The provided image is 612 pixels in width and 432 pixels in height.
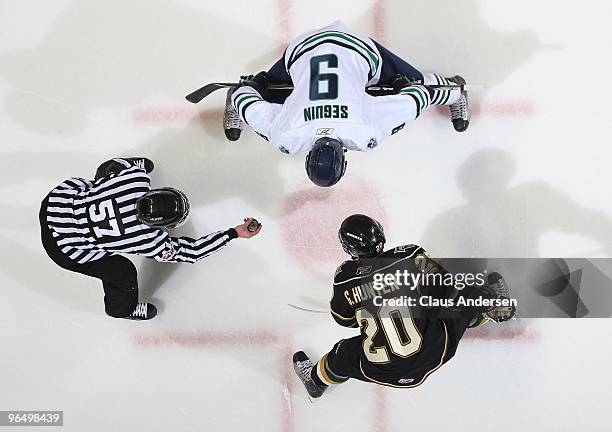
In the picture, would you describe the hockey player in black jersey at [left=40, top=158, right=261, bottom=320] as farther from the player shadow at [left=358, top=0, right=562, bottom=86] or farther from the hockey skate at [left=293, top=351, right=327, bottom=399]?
the player shadow at [left=358, top=0, right=562, bottom=86]

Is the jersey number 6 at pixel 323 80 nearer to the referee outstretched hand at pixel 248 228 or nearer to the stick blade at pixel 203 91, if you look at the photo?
the stick blade at pixel 203 91

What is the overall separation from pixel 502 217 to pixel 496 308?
1.78ft

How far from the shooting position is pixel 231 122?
126 inches

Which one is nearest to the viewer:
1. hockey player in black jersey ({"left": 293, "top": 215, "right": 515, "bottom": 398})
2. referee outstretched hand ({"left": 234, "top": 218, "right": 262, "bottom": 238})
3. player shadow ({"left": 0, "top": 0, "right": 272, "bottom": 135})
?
hockey player in black jersey ({"left": 293, "top": 215, "right": 515, "bottom": 398})

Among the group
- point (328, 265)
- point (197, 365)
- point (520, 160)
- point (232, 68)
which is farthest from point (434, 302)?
point (232, 68)

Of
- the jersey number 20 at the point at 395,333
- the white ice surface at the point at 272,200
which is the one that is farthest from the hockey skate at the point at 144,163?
the jersey number 20 at the point at 395,333

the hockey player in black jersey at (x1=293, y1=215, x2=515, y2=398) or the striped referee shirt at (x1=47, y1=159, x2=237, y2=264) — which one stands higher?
the striped referee shirt at (x1=47, y1=159, x2=237, y2=264)

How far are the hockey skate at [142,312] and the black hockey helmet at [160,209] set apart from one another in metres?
0.73

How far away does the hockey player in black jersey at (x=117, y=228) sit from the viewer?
2.74 metres

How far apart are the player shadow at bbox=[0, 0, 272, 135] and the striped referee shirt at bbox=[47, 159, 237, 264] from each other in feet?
2.04

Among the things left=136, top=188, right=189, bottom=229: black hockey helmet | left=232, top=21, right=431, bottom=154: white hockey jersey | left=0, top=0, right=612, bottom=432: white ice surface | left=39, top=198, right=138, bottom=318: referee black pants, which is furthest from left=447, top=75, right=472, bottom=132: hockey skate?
left=39, top=198, right=138, bottom=318: referee black pants

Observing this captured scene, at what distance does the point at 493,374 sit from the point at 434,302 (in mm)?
916

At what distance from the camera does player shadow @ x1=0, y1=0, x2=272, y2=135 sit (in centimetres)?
335

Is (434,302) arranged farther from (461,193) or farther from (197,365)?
(197,365)
